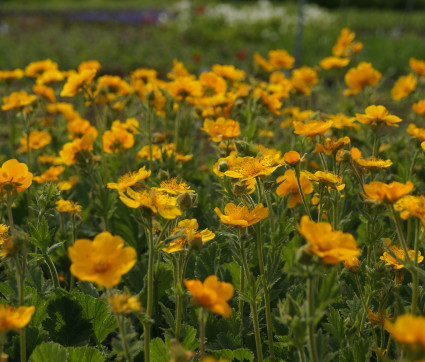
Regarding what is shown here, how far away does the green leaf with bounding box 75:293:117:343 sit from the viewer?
65.9 inches

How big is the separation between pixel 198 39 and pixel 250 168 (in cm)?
959

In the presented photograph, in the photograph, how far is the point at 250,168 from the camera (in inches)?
60.2

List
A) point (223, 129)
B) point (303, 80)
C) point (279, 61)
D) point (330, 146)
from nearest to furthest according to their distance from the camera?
point (330, 146) < point (223, 129) < point (303, 80) < point (279, 61)

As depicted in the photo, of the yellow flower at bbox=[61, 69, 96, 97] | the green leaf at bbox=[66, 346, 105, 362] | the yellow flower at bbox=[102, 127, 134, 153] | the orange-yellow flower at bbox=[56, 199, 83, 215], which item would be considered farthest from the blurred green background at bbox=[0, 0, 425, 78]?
the green leaf at bbox=[66, 346, 105, 362]

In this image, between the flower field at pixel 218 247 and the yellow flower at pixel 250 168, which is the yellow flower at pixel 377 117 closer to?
the flower field at pixel 218 247

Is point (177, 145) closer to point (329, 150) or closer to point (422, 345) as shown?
point (329, 150)

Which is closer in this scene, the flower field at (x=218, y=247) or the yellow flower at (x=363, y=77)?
the flower field at (x=218, y=247)

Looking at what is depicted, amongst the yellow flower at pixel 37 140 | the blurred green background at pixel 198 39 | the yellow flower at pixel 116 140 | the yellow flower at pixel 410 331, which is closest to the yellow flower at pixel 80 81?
the yellow flower at pixel 116 140

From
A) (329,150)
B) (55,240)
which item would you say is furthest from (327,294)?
(55,240)

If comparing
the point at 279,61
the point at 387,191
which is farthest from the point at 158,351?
the point at 279,61

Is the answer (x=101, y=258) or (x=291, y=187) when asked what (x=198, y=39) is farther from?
(x=101, y=258)

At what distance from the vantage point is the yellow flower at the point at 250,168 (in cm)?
148

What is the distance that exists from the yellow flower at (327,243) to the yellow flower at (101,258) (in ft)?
1.31

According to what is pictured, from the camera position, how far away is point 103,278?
3.55 feet
